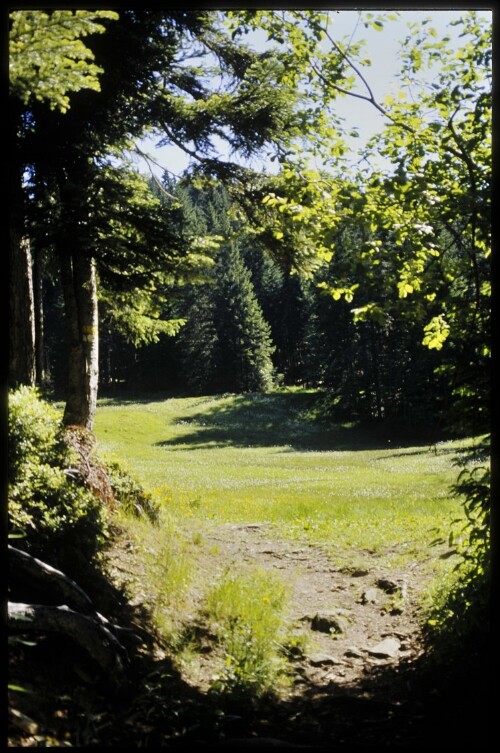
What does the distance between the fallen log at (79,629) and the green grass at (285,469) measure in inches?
120

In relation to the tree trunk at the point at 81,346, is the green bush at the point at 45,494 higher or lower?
lower

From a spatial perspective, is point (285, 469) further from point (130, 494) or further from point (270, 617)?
point (270, 617)

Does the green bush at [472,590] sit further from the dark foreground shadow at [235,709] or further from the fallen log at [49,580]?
the fallen log at [49,580]

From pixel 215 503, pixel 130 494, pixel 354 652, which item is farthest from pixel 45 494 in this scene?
pixel 215 503

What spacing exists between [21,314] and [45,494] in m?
3.66

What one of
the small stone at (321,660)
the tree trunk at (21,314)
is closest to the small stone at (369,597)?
the small stone at (321,660)

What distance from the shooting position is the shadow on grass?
35.0 m

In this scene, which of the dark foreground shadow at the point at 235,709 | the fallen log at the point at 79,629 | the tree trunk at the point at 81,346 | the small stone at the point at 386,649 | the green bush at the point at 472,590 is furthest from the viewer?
the tree trunk at the point at 81,346

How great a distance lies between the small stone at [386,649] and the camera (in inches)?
242

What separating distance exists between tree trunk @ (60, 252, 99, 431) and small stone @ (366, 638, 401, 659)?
5593 mm

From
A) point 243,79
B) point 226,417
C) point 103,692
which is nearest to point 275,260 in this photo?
point 243,79

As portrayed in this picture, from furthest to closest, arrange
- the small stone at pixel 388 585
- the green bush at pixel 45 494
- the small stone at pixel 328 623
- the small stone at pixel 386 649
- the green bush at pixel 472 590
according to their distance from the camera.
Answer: the small stone at pixel 388 585 → the small stone at pixel 328 623 → the small stone at pixel 386 649 → the green bush at pixel 45 494 → the green bush at pixel 472 590

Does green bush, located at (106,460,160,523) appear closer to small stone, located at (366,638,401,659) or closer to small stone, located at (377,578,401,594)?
small stone, located at (377,578,401,594)

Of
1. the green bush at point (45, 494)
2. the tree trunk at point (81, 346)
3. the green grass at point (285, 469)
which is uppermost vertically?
the tree trunk at point (81, 346)
